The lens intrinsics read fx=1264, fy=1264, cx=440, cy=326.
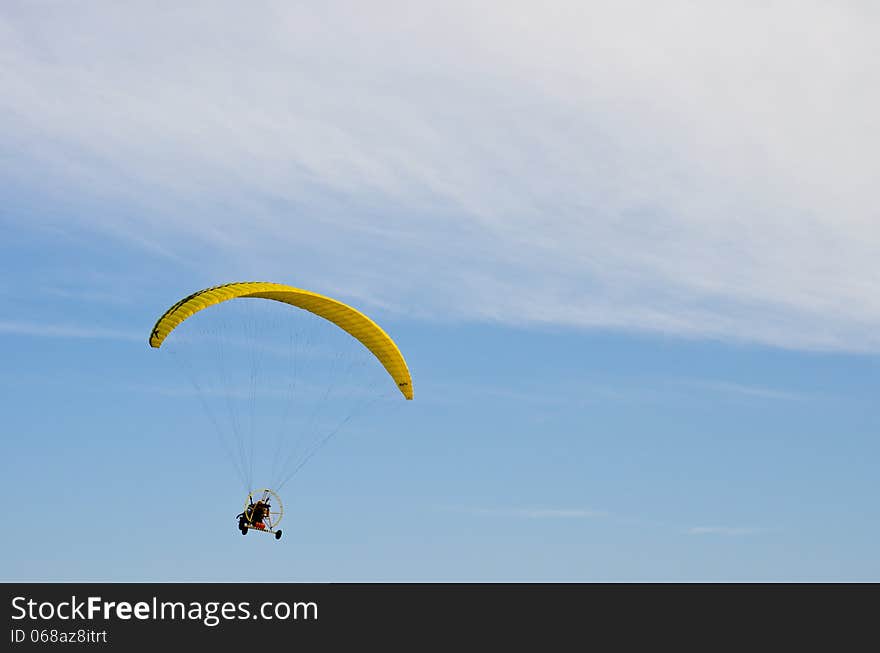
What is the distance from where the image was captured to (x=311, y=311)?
6025cm

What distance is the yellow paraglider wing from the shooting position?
55.0m

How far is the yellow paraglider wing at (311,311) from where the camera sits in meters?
55.0
